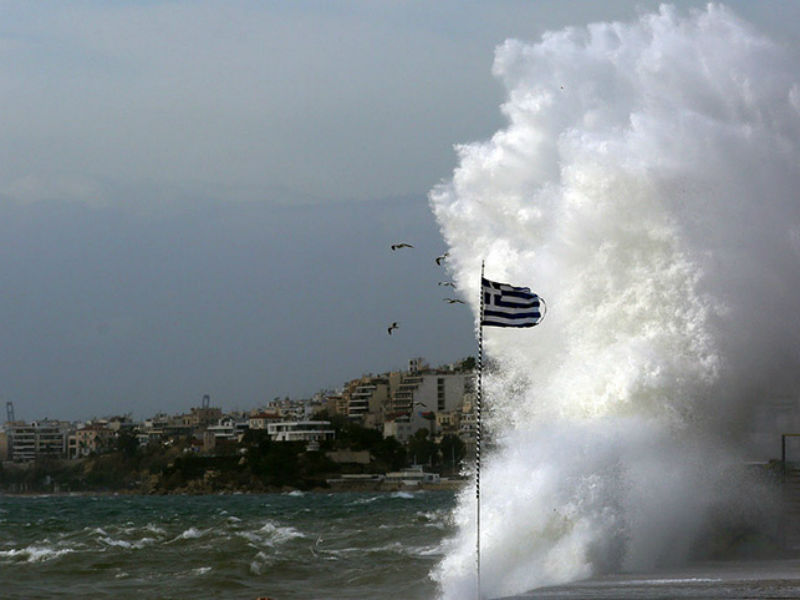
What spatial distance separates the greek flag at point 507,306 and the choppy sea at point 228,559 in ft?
26.8

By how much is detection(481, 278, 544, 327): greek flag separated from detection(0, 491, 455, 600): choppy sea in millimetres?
8160

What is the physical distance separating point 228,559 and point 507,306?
21.5m

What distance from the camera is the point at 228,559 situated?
4341 centimetres

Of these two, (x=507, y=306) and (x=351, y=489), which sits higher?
(x=507, y=306)

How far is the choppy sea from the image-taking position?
35750mm

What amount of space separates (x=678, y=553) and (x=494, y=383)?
9139 mm

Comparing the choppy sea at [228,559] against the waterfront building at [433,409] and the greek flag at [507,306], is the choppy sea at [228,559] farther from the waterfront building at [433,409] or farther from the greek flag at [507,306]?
the waterfront building at [433,409]

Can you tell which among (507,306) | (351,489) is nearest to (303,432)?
(351,489)

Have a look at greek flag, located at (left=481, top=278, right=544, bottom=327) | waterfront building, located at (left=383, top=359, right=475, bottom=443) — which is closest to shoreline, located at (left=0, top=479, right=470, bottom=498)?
waterfront building, located at (left=383, top=359, right=475, bottom=443)

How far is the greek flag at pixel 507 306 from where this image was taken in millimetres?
23844

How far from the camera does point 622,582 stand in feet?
79.8

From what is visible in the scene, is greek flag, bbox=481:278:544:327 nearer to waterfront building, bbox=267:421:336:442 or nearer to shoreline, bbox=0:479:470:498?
shoreline, bbox=0:479:470:498

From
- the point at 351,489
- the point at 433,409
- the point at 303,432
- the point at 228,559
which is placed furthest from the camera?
the point at 433,409

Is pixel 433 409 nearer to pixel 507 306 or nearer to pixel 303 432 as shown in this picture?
pixel 303 432
